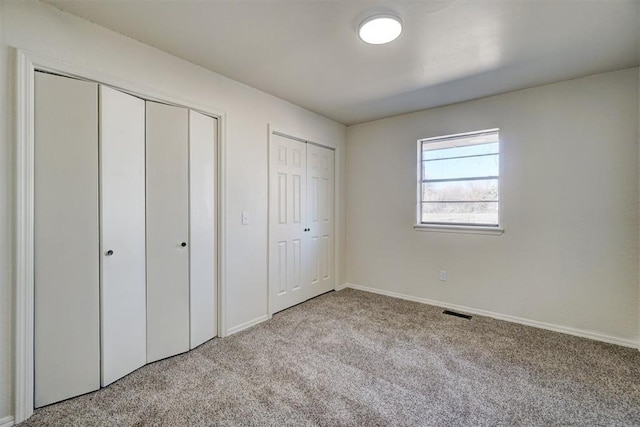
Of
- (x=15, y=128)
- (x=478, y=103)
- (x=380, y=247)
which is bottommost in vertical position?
(x=380, y=247)

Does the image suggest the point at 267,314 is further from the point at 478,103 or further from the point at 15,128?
the point at 478,103

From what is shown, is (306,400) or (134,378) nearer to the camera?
(306,400)

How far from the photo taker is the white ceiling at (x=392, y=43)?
1706mm

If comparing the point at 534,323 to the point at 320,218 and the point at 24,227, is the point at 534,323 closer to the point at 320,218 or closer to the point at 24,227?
the point at 320,218

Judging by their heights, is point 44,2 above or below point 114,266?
above

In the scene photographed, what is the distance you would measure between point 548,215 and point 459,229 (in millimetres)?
821

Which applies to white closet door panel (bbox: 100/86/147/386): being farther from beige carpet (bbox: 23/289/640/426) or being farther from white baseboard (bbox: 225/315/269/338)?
white baseboard (bbox: 225/315/269/338)

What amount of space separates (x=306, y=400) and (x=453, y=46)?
2.66 meters

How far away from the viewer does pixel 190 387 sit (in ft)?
6.23

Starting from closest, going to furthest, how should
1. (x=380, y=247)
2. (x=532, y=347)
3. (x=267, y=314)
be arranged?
(x=532, y=347) → (x=267, y=314) → (x=380, y=247)

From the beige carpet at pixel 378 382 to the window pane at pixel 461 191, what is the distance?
4.55 feet

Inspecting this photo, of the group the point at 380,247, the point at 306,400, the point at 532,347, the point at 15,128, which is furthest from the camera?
the point at 380,247

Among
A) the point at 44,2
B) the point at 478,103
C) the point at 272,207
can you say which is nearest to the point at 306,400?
the point at 272,207

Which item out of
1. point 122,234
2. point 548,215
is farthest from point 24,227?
point 548,215
